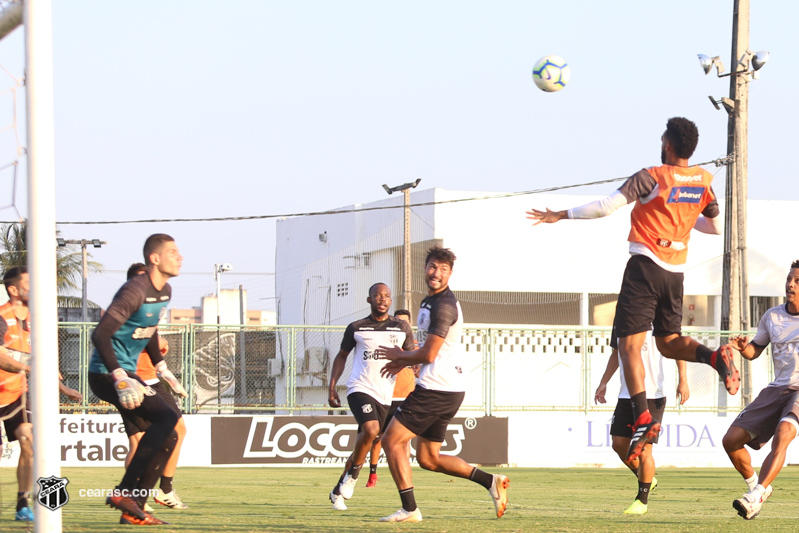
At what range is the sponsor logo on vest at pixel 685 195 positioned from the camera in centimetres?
758

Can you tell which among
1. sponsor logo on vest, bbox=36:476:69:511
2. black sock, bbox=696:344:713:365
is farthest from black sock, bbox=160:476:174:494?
black sock, bbox=696:344:713:365

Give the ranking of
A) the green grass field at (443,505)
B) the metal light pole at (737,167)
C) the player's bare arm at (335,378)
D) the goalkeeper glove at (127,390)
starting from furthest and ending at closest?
1. the metal light pole at (737,167)
2. the player's bare arm at (335,378)
3. the green grass field at (443,505)
4. the goalkeeper glove at (127,390)

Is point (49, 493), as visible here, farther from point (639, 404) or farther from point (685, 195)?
point (685, 195)

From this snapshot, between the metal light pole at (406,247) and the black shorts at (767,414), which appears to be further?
the metal light pole at (406,247)

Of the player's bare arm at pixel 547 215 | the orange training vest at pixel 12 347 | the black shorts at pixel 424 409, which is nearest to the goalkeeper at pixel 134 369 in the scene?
the orange training vest at pixel 12 347

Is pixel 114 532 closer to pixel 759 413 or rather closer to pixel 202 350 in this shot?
pixel 759 413

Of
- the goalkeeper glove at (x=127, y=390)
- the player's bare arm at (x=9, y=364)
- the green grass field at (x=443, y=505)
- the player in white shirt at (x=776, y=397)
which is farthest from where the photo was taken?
the player in white shirt at (x=776, y=397)

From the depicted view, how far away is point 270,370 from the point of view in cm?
2017

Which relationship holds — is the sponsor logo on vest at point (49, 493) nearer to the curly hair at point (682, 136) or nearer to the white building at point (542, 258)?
the curly hair at point (682, 136)

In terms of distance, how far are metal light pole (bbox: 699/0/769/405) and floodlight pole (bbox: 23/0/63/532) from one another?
18.6 m

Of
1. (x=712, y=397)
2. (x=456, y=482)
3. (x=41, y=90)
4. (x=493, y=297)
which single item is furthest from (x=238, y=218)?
(x=41, y=90)

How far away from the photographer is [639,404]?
7797 millimetres

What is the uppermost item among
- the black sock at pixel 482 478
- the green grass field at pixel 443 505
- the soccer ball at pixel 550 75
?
the soccer ball at pixel 550 75

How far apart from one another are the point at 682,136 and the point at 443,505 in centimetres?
402
